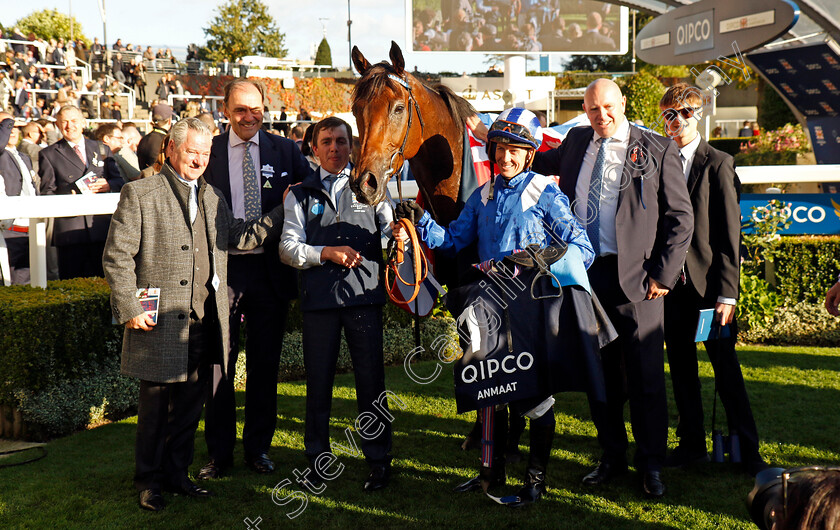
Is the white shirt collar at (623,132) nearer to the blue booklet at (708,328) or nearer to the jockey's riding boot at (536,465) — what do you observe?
the blue booklet at (708,328)

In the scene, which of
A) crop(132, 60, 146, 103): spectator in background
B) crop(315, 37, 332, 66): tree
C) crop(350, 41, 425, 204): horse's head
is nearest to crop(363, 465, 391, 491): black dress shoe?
crop(350, 41, 425, 204): horse's head

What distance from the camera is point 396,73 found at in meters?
3.29

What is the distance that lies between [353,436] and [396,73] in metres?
2.05

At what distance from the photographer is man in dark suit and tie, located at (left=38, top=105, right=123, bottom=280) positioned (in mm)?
5691

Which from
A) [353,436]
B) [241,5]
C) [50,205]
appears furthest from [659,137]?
[241,5]

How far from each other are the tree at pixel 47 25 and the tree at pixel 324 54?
575 inches

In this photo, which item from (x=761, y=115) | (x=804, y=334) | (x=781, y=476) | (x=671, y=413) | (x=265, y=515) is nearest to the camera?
(x=781, y=476)

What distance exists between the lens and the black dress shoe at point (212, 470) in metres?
3.65

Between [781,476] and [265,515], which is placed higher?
[781,476]

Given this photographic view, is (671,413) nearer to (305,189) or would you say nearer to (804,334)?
(804,334)

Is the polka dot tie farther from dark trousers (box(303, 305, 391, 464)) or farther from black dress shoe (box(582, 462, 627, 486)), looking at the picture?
black dress shoe (box(582, 462, 627, 486))

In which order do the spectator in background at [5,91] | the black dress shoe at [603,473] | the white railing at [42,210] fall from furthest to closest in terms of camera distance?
the spectator in background at [5,91]
the white railing at [42,210]
the black dress shoe at [603,473]

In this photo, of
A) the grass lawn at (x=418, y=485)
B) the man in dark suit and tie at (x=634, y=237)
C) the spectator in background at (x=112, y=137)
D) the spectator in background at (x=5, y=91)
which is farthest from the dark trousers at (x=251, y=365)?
the spectator in background at (x=5, y=91)

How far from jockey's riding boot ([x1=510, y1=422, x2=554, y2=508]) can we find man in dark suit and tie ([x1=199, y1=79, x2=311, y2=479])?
127 centimetres
